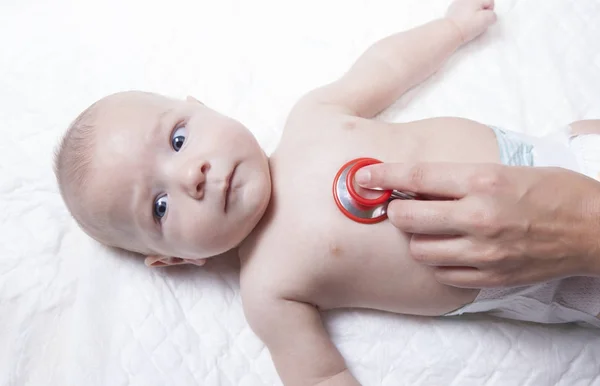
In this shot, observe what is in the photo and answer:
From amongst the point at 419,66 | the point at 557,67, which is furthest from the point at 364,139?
the point at 557,67

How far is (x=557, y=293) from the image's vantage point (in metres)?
0.99

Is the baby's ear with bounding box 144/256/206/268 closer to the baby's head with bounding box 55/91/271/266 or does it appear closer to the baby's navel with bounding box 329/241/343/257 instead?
the baby's head with bounding box 55/91/271/266

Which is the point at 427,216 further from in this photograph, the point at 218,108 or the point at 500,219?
the point at 218,108

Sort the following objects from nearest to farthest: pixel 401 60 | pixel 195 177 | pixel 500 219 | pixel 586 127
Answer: pixel 500 219
pixel 195 177
pixel 586 127
pixel 401 60

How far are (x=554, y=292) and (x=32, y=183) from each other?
3.49 ft

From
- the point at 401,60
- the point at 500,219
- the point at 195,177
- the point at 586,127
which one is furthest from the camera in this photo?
the point at 401,60

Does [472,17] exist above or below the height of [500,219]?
above

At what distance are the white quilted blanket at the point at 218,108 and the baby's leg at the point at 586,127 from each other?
0.15 m

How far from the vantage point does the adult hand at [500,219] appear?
0.80 m

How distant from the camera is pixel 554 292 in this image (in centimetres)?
99

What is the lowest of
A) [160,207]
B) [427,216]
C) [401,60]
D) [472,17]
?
[160,207]

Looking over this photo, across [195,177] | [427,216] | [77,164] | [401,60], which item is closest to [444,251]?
[427,216]

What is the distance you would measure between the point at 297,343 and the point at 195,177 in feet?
1.18

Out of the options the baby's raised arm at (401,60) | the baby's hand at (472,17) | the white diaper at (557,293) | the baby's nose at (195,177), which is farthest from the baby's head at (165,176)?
the baby's hand at (472,17)
